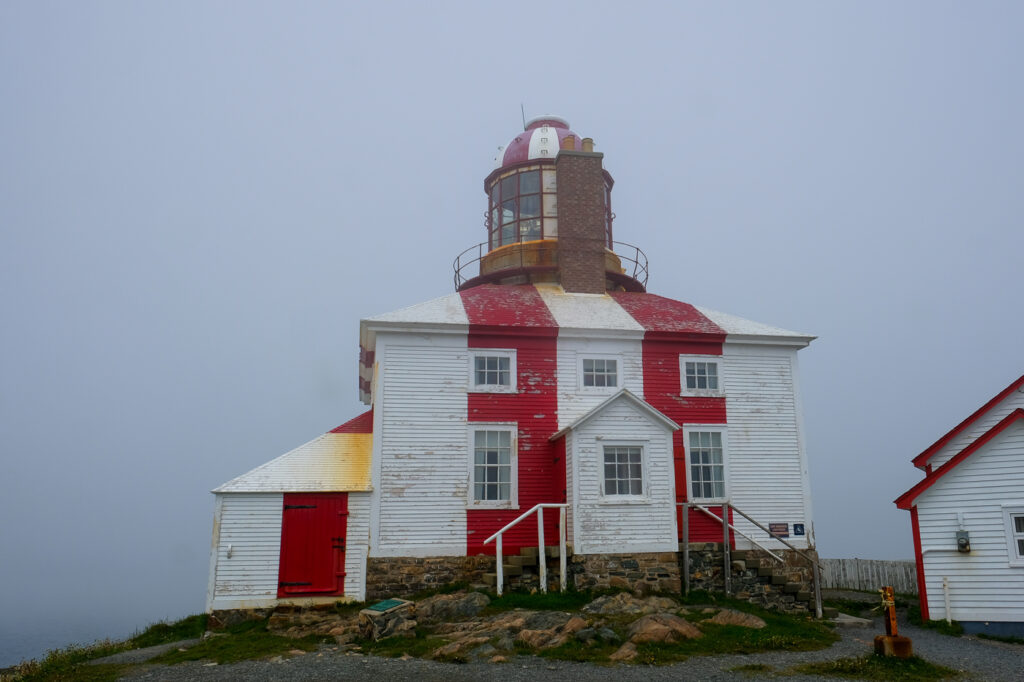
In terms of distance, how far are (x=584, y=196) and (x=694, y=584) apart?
36.3ft

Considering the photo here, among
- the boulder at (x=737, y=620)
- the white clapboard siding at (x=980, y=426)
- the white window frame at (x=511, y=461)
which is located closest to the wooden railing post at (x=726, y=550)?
the boulder at (x=737, y=620)

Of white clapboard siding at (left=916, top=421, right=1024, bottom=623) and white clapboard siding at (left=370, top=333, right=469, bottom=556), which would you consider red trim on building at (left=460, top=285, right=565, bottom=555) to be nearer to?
white clapboard siding at (left=370, top=333, right=469, bottom=556)

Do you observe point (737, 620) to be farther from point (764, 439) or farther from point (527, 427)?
point (527, 427)

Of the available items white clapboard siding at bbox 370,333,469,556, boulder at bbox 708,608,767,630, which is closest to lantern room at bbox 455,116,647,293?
white clapboard siding at bbox 370,333,469,556

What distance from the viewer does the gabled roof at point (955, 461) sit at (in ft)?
48.4

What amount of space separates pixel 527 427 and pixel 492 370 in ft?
5.29

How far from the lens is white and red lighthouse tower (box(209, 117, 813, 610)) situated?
16688mm

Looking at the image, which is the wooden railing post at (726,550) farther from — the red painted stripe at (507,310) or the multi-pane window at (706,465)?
the red painted stripe at (507,310)

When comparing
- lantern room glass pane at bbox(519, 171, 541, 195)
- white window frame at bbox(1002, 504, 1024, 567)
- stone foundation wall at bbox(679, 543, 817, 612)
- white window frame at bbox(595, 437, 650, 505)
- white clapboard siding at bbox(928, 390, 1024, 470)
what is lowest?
stone foundation wall at bbox(679, 543, 817, 612)

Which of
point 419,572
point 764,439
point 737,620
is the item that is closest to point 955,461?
point 764,439

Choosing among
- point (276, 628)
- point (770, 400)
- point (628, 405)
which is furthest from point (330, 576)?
point (770, 400)

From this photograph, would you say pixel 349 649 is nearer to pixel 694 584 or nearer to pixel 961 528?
pixel 694 584

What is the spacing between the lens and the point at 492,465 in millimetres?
18016

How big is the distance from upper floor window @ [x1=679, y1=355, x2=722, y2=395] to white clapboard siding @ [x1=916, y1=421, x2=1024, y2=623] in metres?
5.52
